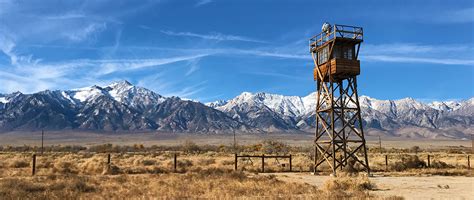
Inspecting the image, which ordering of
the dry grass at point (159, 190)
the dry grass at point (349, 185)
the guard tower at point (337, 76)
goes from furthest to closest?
1. the guard tower at point (337, 76)
2. the dry grass at point (349, 185)
3. the dry grass at point (159, 190)

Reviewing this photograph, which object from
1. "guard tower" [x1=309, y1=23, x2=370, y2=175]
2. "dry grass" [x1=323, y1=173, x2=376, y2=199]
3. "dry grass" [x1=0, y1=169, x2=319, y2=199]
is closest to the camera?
"dry grass" [x1=0, y1=169, x2=319, y2=199]

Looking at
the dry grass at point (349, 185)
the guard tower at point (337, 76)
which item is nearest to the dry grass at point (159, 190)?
the dry grass at point (349, 185)

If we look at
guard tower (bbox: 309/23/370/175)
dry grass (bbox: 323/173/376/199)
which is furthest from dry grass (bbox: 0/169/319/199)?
guard tower (bbox: 309/23/370/175)

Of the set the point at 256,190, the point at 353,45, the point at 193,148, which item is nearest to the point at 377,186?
the point at 256,190

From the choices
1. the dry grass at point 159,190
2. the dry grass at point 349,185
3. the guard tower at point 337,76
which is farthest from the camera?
the guard tower at point 337,76

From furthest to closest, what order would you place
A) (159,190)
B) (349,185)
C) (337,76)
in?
(337,76) → (349,185) → (159,190)

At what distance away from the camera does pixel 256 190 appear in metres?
18.4

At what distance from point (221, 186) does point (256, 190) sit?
194 centimetres

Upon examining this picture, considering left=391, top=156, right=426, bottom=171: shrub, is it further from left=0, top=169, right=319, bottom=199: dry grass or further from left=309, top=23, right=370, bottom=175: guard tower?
left=0, top=169, right=319, bottom=199: dry grass

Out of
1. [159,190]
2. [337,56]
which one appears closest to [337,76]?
[337,56]

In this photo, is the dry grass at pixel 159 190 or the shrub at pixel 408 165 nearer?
the dry grass at pixel 159 190

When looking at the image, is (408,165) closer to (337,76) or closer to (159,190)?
(337,76)

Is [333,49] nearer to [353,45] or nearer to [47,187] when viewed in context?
[353,45]

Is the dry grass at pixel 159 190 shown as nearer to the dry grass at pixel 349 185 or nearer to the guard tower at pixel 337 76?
the dry grass at pixel 349 185
